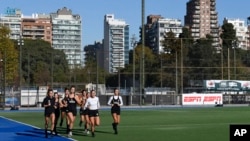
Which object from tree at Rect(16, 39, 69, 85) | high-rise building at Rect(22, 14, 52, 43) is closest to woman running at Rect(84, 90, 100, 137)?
tree at Rect(16, 39, 69, 85)

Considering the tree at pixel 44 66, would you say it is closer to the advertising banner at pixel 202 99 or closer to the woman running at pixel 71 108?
the advertising banner at pixel 202 99

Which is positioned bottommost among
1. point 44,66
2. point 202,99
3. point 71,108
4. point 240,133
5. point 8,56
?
point 202,99

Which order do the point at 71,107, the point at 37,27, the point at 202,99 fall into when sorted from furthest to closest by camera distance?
the point at 37,27, the point at 202,99, the point at 71,107

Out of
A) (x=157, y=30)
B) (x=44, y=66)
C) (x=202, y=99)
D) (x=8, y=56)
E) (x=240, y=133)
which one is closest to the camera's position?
(x=240, y=133)

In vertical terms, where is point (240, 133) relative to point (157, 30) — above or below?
below

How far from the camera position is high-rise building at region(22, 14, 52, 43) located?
180 meters

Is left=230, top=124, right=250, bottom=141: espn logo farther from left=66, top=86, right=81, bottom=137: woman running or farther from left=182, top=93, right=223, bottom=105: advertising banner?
left=182, top=93, right=223, bottom=105: advertising banner

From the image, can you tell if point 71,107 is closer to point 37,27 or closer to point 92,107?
point 92,107

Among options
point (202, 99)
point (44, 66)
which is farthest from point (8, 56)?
point (202, 99)

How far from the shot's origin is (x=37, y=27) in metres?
180

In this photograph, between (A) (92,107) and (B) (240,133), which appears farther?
(A) (92,107)

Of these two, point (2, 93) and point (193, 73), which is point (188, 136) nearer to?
point (2, 93)

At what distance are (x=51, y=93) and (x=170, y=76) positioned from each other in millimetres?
52543

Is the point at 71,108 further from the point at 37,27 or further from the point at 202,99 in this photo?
the point at 37,27
